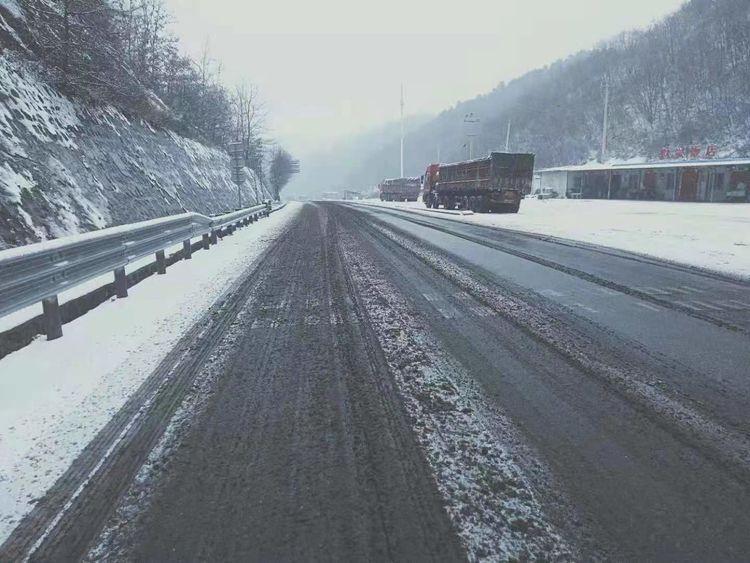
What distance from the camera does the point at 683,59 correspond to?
103 meters

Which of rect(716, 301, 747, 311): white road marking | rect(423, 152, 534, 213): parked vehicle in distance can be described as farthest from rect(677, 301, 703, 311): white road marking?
rect(423, 152, 534, 213): parked vehicle in distance

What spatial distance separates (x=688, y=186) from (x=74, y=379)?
146 feet

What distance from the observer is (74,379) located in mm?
3725

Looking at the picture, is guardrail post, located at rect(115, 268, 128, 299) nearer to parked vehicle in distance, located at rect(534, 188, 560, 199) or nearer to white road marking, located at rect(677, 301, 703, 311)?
white road marking, located at rect(677, 301, 703, 311)

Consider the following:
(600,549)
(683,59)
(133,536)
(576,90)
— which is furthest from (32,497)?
(576,90)

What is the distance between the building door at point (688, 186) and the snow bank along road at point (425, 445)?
38.8 meters

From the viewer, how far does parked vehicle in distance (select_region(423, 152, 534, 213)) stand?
2477 cm

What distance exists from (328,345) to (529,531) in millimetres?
2667

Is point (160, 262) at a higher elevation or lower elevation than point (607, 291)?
higher

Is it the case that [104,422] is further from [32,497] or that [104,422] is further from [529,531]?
[529,531]

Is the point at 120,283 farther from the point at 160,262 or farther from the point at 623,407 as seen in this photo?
the point at 623,407

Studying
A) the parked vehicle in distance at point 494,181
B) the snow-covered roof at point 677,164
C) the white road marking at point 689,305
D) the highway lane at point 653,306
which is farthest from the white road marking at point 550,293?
the snow-covered roof at point 677,164

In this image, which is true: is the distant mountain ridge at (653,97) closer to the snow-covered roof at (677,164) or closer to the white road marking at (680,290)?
the snow-covered roof at (677,164)

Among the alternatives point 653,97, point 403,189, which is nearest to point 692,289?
point 403,189
